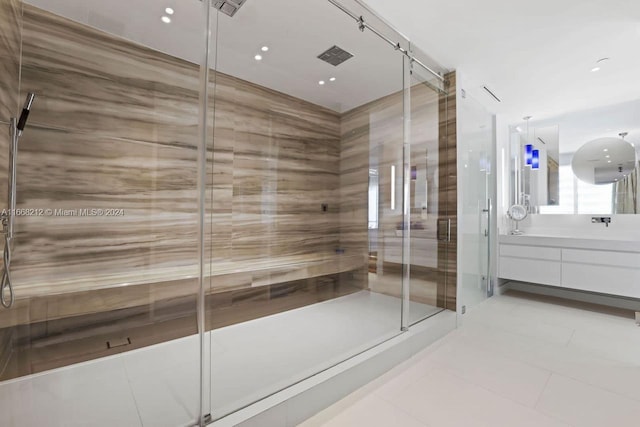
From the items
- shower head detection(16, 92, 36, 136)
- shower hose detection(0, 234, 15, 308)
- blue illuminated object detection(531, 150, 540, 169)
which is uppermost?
blue illuminated object detection(531, 150, 540, 169)

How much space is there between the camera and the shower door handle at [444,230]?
9.75ft

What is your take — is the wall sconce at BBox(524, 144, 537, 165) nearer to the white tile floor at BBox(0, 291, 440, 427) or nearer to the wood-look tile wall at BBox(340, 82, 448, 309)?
the wood-look tile wall at BBox(340, 82, 448, 309)

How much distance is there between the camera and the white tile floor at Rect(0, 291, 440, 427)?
140cm

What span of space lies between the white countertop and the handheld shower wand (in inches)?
192

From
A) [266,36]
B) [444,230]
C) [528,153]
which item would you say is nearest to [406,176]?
[444,230]

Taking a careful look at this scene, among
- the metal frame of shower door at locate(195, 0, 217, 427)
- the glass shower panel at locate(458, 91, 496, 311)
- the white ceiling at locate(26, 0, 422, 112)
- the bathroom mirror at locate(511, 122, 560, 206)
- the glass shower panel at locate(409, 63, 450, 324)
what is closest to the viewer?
the metal frame of shower door at locate(195, 0, 217, 427)

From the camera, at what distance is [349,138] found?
3.64m

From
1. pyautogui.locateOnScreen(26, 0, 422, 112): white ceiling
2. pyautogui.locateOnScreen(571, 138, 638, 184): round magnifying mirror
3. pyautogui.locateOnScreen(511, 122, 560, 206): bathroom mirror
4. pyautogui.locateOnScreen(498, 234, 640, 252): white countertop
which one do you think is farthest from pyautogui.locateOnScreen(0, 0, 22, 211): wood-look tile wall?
pyautogui.locateOnScreen(571, 138, 638, 184): round magnifying mirror

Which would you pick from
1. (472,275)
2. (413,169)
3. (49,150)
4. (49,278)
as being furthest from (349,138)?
(49,278)

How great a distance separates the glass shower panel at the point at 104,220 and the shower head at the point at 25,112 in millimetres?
41

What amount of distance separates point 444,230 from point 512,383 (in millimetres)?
1474

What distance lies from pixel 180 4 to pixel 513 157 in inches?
179

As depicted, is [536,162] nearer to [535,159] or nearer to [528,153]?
[535,159]

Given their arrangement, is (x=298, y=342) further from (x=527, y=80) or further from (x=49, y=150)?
(x=527, y=80)
